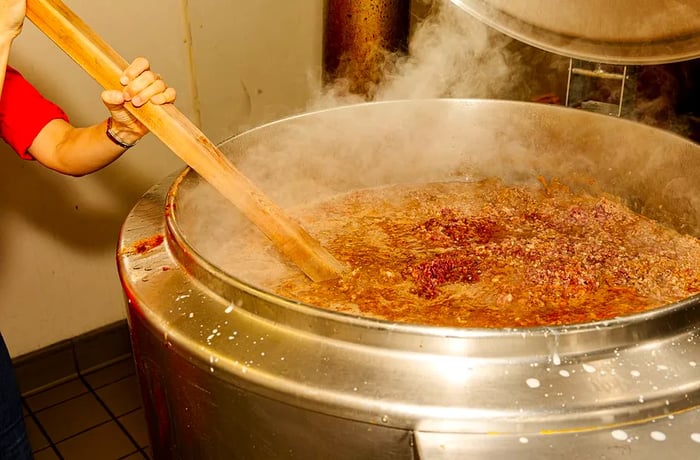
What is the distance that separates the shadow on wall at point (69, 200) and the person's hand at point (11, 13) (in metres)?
1.34

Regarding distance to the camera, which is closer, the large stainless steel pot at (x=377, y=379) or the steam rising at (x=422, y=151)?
the large stainless steel pot at (x=377, y=379)

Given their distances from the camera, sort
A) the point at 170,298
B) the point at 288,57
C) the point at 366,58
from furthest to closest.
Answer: the point at 288,57 < the point at 366,58 < the point at 170,298

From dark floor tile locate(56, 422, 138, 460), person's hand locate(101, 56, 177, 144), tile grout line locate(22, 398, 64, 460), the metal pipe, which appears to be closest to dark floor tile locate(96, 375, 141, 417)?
dark floor tile locate(56, 422, 138, 460)

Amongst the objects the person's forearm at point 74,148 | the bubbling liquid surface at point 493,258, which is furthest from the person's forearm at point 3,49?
the bubbling liquid surface at point 493,258

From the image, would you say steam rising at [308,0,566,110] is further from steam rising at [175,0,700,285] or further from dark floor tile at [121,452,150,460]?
dark floor tile at [121,452,150,460]

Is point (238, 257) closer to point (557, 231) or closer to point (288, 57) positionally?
point (557, 231)

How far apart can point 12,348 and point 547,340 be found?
2.51m

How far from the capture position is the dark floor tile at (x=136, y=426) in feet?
8.49

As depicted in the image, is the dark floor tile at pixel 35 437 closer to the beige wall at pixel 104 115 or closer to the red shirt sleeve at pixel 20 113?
the beige wall at pixel 104 115

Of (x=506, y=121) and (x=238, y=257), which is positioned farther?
(x=506, y=121)

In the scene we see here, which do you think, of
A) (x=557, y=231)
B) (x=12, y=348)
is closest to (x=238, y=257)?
(x=557, y=231)

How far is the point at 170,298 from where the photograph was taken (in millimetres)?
1124

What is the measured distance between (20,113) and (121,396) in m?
1.56

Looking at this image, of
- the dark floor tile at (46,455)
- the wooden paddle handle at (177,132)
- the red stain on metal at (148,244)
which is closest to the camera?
the wooden paddle handle at (177,132)
